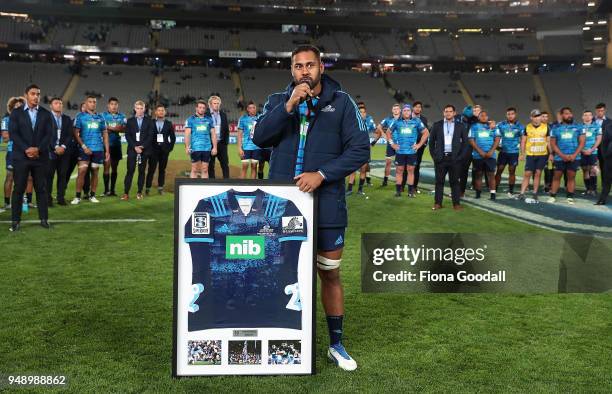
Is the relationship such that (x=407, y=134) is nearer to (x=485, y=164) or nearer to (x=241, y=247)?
(x=485, y=164)

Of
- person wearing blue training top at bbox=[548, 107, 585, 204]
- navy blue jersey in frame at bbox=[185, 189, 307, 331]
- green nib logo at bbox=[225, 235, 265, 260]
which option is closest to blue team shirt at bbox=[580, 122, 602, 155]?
person wearing blue training top at bbox=[548, 107, 585, 204]

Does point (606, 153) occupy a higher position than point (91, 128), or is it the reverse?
point (91, 128)

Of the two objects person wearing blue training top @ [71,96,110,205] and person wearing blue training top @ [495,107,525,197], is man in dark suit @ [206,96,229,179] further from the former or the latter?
person wearing blue training top @ [495,107,525,197]

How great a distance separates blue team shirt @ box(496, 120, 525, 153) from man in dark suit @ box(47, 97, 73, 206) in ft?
30.2

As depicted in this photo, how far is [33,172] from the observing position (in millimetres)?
7984

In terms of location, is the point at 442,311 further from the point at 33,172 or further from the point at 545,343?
the point at 33,172

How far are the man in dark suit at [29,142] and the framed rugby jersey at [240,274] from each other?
5.53 meters

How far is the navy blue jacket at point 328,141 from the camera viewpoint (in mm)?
3455

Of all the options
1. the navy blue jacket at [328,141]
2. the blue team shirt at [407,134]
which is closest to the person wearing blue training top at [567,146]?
the blue team shirt at [407,134]

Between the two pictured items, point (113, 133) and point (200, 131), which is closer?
point (200, 131)

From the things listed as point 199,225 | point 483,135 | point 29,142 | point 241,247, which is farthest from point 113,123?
point 241,247

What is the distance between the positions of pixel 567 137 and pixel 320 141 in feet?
34.3

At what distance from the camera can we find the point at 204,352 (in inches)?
132

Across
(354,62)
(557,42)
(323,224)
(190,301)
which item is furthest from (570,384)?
(557,42)
